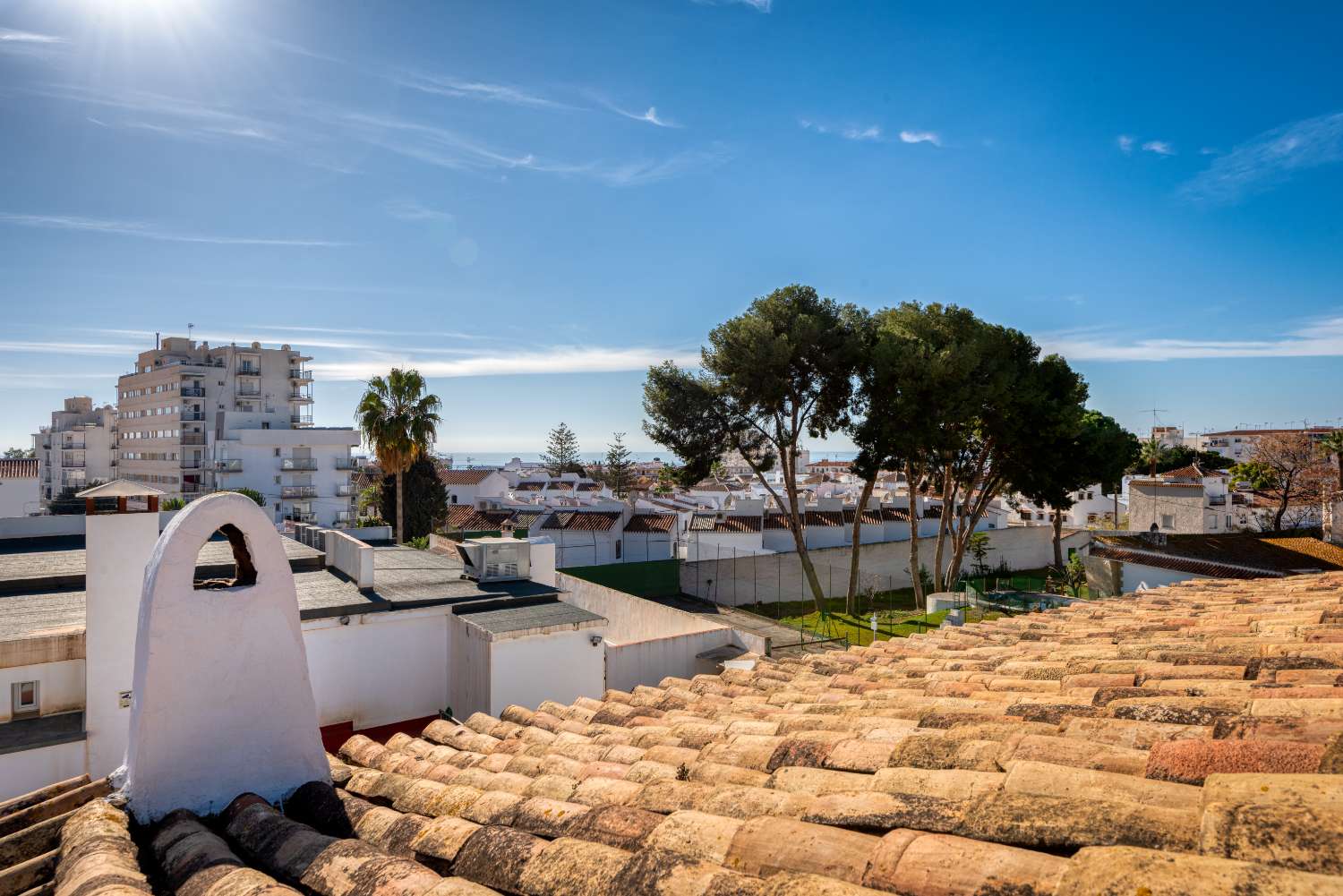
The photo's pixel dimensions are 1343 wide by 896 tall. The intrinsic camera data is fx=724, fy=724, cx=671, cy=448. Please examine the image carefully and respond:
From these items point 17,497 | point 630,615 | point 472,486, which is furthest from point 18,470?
point 472,486

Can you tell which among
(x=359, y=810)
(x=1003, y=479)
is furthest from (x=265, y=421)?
(x=359, y=810)

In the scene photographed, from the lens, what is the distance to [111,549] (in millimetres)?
8633

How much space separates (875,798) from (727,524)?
3380 cm

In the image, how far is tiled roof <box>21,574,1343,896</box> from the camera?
6.27 feet

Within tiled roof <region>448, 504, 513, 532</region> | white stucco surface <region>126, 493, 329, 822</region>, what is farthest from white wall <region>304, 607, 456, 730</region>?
tiled roof <region>448, 504, 513, 532</region>

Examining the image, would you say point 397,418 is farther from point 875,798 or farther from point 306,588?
point 875,798

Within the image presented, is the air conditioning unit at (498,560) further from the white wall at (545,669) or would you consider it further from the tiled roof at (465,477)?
the tiled roof at (465,477)

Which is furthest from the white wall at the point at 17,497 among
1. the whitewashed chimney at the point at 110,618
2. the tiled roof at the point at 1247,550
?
the tiled roof at the point at 1247,550

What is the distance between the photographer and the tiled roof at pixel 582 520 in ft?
118

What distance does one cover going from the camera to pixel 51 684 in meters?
9.41

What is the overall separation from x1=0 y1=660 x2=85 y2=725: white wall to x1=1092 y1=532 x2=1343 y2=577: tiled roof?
2854cm

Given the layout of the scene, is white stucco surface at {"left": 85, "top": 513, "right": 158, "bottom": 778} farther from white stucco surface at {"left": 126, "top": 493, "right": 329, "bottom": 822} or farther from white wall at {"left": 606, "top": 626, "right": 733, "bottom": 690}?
white wall at {"left": 606, "top": 626, "right": 733, "bottom": 690}

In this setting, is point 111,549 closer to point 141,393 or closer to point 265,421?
point 265,421

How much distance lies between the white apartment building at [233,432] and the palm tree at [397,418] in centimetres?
1951
